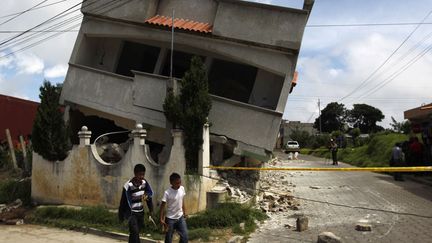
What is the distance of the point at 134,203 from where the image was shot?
280 inches

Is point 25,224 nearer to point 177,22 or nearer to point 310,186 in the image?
point 177,22

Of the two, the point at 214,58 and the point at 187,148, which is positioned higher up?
the point at 214,58

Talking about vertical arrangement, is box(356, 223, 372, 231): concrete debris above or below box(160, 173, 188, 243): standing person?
below

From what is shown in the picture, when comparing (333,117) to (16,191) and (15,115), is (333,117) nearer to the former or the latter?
(15,115)

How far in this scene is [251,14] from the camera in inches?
482

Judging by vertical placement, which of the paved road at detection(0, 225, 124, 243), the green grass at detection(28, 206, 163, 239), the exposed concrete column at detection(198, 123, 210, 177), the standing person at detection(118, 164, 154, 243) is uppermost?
the exposed concrete column at detection(198, 123, 210, 177)

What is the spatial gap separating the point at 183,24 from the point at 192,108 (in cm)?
323

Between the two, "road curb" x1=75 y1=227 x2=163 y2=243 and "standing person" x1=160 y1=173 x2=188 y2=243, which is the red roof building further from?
"standing person" x1=160 y1=173 x2=188 y2=243

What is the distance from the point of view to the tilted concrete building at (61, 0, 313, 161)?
1209cm

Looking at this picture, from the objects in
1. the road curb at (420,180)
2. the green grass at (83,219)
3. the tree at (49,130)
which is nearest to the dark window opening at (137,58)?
the tree at (49,130)

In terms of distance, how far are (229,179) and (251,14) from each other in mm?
4529

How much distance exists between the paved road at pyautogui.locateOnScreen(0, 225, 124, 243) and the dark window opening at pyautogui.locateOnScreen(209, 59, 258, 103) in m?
6.34

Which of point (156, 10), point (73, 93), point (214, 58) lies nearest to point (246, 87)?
point (214, 58)

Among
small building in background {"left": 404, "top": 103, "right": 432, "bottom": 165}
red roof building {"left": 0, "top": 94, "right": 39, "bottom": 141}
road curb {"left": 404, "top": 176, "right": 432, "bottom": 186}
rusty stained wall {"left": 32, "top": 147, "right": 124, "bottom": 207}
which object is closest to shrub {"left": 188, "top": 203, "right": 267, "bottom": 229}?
rusty stained wall {"left": 32, "top": 147, "right": 124, "bottom": 207}
